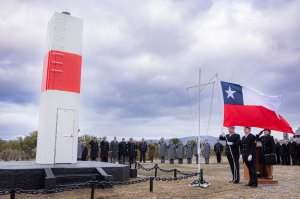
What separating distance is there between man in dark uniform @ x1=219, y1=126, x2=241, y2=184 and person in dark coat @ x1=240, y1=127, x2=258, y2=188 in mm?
350

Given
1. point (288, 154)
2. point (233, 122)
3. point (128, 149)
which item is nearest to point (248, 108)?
point (233, 122)

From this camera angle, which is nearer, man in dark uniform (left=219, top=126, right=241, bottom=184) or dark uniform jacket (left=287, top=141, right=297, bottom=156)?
man in dark uniform (left=219, top=126, right=241, bottom=184)

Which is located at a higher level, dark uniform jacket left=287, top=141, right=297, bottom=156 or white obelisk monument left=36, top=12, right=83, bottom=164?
white obelisk monument left=36, top=12, right=83, bottom=164

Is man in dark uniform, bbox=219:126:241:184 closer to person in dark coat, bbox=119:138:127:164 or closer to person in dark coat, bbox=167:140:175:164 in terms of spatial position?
person in dark coat, bbox=119:138:127:164

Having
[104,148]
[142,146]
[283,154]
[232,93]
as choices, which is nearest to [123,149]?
[104,148]

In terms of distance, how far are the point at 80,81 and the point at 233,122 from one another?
655 cm

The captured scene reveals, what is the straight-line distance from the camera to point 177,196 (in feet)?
30.1

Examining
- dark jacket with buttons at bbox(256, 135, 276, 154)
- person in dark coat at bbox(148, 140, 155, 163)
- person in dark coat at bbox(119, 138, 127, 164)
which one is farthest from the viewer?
person in dark coat at bbox(148, 140, 155, 163)

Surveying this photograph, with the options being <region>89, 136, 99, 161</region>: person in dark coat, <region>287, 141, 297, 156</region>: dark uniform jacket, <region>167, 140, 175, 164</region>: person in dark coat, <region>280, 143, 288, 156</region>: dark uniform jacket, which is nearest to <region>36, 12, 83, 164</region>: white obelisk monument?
<region>89, 136, 99, 161</region>: person in dark coat

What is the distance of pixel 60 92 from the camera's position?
13.1 metres

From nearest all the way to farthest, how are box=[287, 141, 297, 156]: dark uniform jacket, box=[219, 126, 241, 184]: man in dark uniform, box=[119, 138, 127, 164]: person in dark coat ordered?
box=[219, 126, 241, 184]: man in dark uniform < box=[119, 138, 127, 164]: person in dark coat < box=[287, 141, 297, 156]: dark uniform jacket

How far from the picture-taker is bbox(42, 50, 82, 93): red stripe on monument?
1296 cm

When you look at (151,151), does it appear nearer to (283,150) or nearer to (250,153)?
(283,150)

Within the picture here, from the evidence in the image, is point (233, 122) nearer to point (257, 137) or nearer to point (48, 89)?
point (257, 137)
